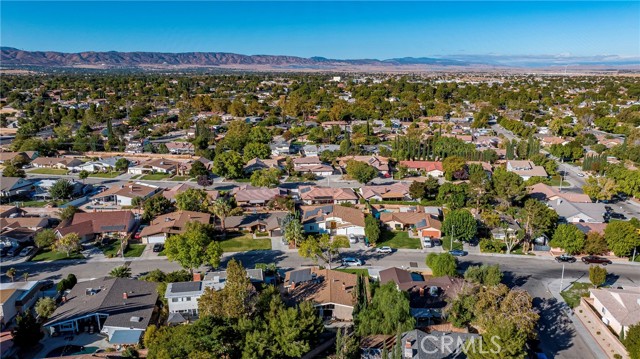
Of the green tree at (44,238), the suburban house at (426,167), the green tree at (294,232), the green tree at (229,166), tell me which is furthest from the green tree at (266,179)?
the green tree at (44,238)

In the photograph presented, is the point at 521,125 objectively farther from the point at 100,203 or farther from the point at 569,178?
the point at 100,203

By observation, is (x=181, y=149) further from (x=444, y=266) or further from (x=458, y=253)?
(x=444, y=266)

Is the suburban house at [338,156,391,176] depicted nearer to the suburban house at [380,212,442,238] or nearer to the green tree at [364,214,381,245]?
the suburban house at [380,212,442,238]

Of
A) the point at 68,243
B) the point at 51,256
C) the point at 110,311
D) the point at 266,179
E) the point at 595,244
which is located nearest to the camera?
the point at 110,311

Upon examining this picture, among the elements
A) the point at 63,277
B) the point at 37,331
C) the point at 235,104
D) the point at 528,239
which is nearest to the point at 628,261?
the point at 528,239

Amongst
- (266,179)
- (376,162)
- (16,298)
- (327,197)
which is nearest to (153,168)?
(266,179)

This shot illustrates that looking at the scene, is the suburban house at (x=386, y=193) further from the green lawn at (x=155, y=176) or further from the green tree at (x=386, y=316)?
the green lawn at (x=155, y=176)

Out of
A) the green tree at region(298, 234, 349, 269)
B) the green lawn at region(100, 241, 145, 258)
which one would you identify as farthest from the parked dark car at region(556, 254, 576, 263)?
the green lawn at region(100, 241, 145, 258)
